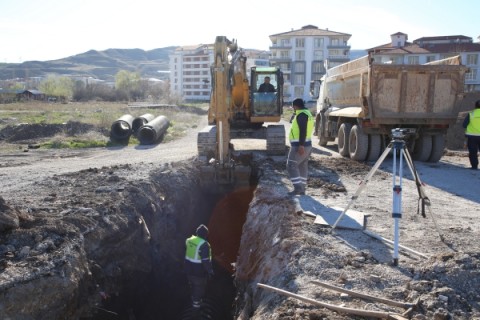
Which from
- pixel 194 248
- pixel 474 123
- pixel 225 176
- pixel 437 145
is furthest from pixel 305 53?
pixel 194 248

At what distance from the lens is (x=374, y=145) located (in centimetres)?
1281

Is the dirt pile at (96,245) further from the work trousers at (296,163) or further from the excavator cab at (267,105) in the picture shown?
the excavator cab at (267,105)

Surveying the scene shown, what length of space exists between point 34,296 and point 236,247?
19.6 ft

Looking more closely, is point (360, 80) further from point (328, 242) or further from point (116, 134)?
point (116, 134)

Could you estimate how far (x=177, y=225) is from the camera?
385 inches

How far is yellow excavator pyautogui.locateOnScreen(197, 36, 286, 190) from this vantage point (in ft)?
34.0

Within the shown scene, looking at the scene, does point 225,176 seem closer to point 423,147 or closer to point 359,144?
point 359,144

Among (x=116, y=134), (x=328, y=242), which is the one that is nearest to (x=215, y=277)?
(x=328, y=242)

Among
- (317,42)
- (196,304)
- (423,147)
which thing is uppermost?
(317,42)

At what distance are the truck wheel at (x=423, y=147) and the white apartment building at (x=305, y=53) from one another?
5909 cm

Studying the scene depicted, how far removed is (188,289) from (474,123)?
849cm

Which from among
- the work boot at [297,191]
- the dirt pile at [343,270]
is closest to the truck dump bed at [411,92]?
the work boot at [297,191]

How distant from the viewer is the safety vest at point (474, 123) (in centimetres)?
1138

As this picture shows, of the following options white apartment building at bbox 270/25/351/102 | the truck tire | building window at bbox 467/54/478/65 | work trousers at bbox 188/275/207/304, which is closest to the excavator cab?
the truck tire
